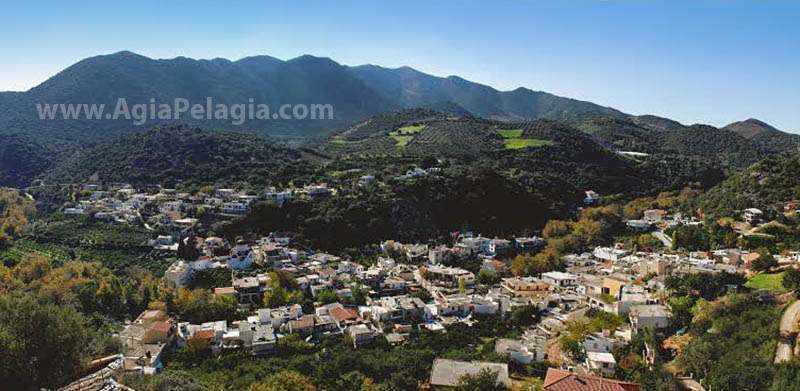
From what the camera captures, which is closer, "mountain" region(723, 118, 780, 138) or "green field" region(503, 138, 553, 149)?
"green field" region(503, 138, 553, 149)

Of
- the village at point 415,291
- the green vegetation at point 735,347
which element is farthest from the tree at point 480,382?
the green vegetation at point 735,347

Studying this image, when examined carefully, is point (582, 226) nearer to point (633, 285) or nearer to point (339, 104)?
point (633, 285)

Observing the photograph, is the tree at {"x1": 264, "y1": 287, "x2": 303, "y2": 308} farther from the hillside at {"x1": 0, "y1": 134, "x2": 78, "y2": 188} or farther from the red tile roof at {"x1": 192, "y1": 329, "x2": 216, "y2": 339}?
the hillside at {"x1": 0, "y1": 134, "x2": 78, "y2": 188}

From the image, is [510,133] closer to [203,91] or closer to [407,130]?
[407,130]

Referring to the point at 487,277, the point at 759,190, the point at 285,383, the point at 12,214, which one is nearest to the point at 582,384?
the point at 285,383

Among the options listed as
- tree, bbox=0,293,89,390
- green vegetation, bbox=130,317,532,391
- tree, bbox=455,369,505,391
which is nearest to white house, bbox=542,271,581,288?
green vegetation, bbox=130,317,532,391

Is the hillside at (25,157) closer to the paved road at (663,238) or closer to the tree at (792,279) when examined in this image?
the paved road at (663,238)

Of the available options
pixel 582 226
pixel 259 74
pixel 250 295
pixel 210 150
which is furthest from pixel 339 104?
pixel 250 295
